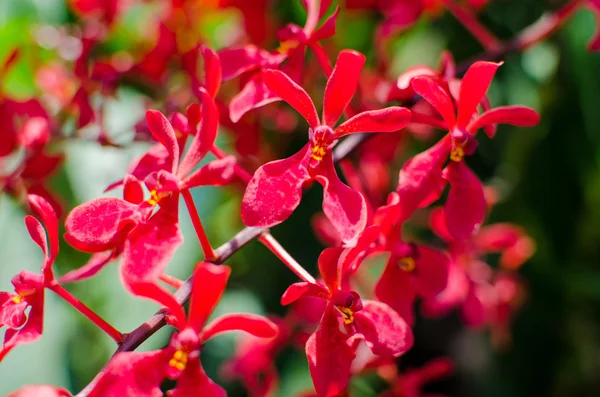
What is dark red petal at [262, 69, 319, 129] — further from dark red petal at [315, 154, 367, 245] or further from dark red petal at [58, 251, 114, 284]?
dark red petal at [58, 251, 114, 284]

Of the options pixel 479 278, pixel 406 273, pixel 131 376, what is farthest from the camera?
pixel 479 278

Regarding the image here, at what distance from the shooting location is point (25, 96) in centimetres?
109

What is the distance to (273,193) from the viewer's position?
46 centimetres

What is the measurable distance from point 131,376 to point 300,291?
0.44 feet

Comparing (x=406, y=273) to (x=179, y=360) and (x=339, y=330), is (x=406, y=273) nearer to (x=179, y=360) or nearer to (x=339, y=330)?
(x=339, y=330)

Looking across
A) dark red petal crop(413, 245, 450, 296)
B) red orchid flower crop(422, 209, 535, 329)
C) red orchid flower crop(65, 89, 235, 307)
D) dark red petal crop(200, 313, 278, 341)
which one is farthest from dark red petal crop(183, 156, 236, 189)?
red orchid flower crop(422, 209, 535, 329)

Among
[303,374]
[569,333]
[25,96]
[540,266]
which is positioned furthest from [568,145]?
[25,96]

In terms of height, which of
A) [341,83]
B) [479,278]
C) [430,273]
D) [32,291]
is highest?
[341,83]

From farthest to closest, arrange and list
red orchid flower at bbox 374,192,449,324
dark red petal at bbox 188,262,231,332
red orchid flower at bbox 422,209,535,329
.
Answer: red orchid flower at bbox 422,209,535,329 < red orchid flower at bbox 374,192,449,324 < dark red petal at bbox 188,262,231,332

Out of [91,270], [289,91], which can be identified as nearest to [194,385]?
[91,270]

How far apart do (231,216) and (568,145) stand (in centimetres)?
62

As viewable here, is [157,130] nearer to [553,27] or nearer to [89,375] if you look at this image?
[553,27]

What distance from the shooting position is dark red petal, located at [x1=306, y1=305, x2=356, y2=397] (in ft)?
1.54

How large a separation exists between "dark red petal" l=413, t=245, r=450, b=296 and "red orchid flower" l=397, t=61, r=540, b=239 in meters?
0.08
